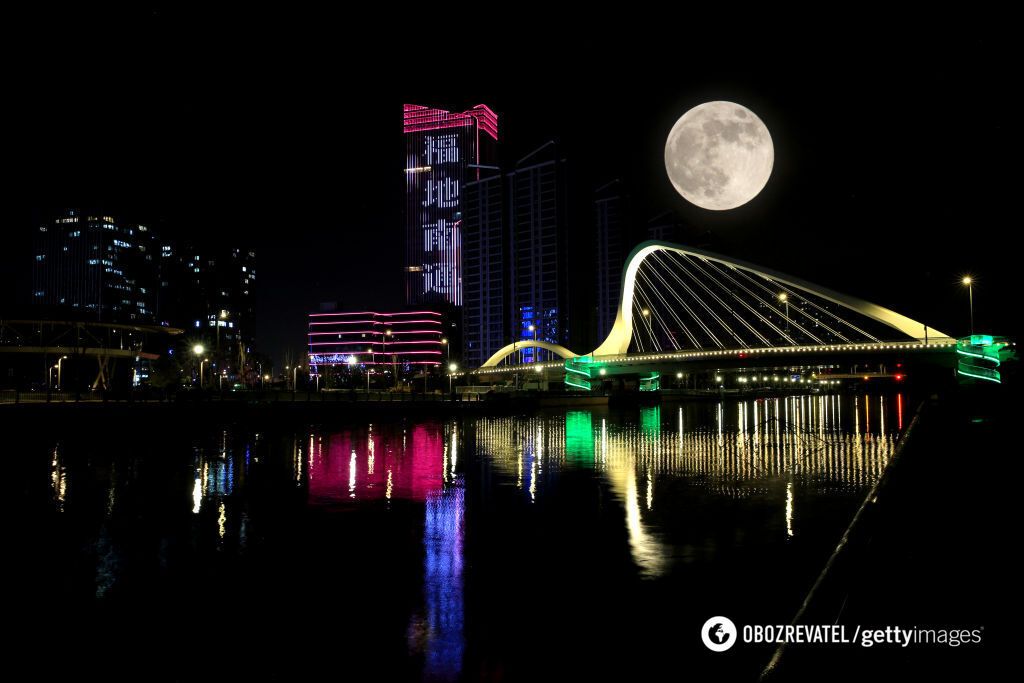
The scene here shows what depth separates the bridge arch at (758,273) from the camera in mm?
57781

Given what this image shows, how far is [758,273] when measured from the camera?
6294 centimetres

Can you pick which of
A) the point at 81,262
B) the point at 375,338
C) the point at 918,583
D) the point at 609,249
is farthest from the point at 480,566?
the point at 609,249

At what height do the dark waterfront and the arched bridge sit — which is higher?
the arched bridge

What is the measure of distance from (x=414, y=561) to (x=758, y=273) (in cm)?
5983

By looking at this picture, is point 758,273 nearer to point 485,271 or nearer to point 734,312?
point 734,312

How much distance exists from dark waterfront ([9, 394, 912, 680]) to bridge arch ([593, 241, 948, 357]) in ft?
149

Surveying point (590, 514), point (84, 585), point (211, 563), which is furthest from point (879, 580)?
point (84, 585)

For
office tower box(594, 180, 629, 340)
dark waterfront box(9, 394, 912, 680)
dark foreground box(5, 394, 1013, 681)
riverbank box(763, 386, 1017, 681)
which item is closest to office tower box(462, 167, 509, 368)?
office tower box(594, 180, 629, 340)

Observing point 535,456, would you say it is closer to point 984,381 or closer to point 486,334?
point 984,381

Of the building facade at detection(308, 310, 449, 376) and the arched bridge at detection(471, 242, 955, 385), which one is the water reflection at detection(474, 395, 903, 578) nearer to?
the arched bridge at detection(471, 242, 955, 385)

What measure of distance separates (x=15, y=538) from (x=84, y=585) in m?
3.07

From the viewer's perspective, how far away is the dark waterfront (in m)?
5.45

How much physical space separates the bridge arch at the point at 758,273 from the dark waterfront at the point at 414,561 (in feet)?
149

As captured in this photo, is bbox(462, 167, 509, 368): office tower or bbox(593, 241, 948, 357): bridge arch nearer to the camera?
bbox(593, 241, 948, 357): bridge arch
